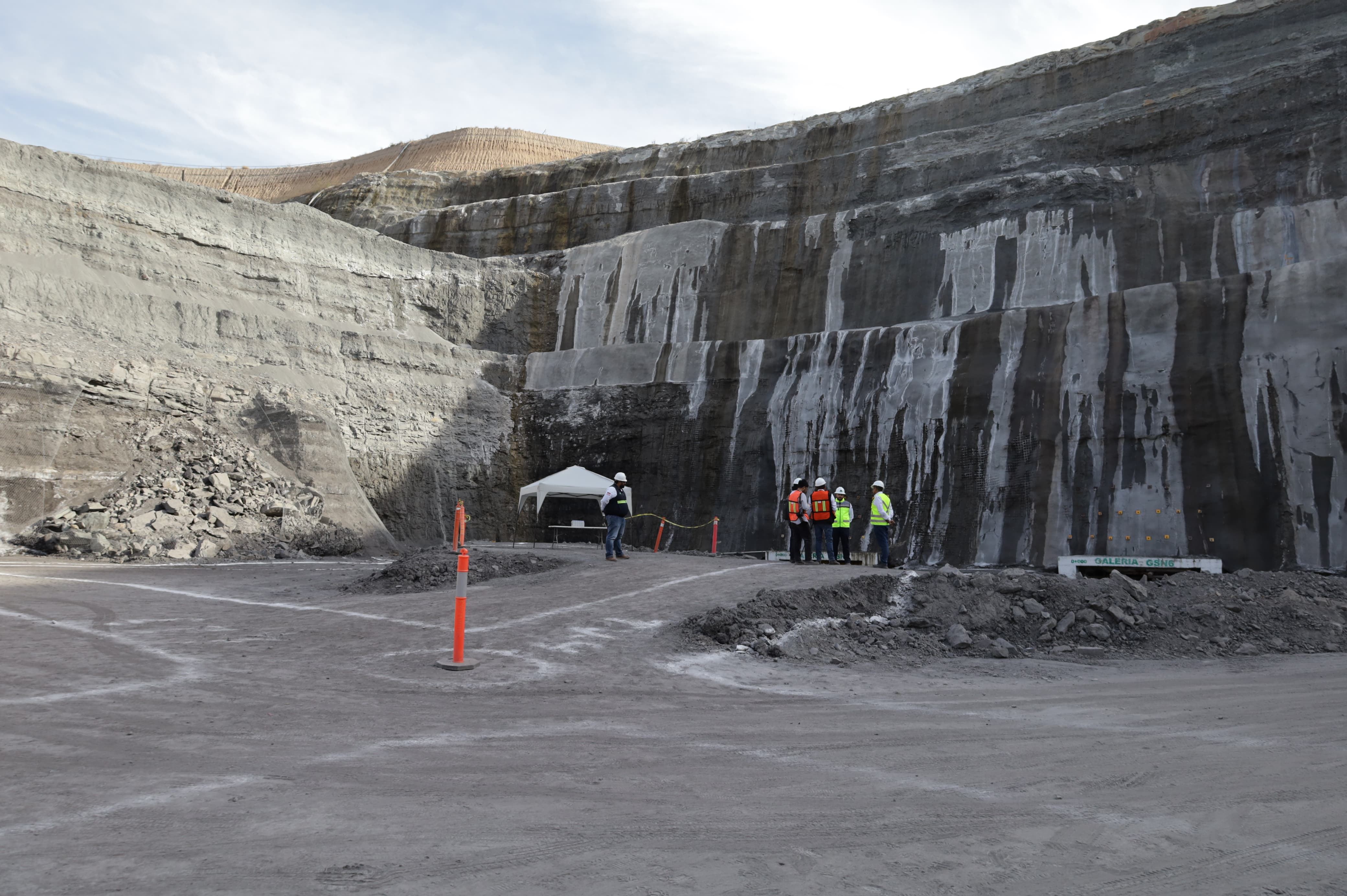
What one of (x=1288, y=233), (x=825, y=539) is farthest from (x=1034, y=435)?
(x=1288, y=233)

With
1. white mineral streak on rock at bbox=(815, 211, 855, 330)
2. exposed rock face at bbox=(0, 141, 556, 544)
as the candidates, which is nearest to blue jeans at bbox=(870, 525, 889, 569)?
exposed rock face at bbox=(0, 141, 556, 544)

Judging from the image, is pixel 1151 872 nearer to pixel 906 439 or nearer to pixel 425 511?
pixel 906 439

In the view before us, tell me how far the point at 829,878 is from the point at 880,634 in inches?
A: 257

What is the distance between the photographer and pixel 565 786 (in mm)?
4246

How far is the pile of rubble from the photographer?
662 inches

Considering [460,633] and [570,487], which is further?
[570,487]

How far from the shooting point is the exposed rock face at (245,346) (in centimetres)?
1869

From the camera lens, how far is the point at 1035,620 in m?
9.85

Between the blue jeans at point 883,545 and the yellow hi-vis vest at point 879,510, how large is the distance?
0.06 m

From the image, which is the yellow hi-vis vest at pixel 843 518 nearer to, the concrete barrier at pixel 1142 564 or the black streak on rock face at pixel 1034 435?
the concrete barrier at pixel 1142 564

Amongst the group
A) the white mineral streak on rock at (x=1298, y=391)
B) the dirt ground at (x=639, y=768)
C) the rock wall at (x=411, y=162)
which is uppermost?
the rock wall at (x=411, y=162)

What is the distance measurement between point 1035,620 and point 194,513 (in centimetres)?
1569

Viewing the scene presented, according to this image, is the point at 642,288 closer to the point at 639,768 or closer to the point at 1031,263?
the point at 1031,263

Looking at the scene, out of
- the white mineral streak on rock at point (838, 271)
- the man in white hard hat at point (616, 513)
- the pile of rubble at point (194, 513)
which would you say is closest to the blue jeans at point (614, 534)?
the man in white hard hat at point (616, 513)
